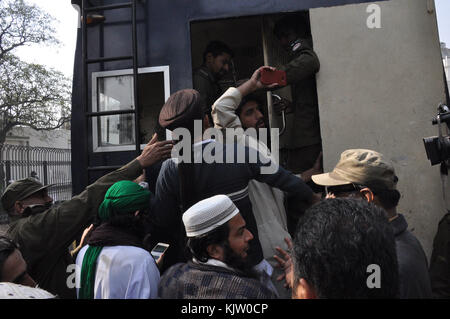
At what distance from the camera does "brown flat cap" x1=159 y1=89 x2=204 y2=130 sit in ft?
6.97

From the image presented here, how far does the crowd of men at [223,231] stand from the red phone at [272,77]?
71 mm

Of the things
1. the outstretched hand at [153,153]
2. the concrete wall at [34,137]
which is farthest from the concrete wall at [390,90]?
the concrete wall at [34,137]

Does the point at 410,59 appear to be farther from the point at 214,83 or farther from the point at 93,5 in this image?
the point at 93,5

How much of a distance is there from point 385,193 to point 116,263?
53.6 inches

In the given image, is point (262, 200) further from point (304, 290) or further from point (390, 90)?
point (390, 90)

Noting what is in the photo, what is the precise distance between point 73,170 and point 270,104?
2040 mm

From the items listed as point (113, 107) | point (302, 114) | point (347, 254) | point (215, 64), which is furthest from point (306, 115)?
point (347, 254)

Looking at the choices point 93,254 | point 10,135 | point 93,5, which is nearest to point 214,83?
point 93,5

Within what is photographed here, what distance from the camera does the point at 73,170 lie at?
11.9 ft

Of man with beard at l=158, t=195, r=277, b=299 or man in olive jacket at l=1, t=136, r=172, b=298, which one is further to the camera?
man in olive jacket at l=1, t=136, r=172, b=298

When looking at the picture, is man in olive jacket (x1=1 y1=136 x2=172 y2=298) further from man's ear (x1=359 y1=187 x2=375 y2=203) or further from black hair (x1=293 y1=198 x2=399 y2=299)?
black hair (x1=293 y1=198 x2=399 y2=299)

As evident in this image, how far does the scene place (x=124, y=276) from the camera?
1781 mm

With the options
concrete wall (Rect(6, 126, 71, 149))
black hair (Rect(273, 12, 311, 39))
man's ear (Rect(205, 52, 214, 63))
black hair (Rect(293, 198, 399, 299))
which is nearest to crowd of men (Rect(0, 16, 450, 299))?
black hair (Rect(293, 198, 399, 299))
